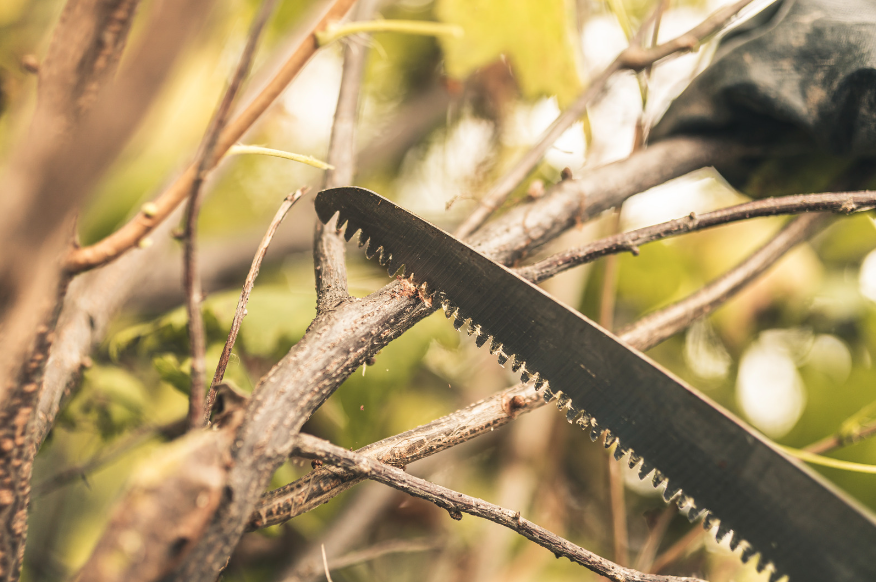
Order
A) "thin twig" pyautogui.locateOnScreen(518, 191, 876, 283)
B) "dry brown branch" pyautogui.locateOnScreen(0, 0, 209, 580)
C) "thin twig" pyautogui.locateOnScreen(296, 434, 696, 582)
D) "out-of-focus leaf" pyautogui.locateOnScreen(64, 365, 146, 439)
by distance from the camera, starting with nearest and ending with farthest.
Result: "dry brown branch" pyautogui.locateOnScreen(0, 0, 209, 580) < "thin twig" pyautogui.locateOnScreen(296, 434, 696, 582) < "thin twig" pyautogui.locateOnScreen(518, 191, 876, 283) < "out-of-focus leaf" pyautogui.locateOnScreen(64, 365, 146, 439)

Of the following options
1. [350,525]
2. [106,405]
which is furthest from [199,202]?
[350,525]

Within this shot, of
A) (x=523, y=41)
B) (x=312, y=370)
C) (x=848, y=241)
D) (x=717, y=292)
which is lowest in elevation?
(x=312, y=370)

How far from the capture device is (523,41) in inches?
27.5

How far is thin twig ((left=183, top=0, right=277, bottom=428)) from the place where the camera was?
284mm

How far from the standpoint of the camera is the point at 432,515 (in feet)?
3.01

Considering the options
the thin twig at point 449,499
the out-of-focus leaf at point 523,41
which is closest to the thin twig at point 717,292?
the thin twig at point 449,499

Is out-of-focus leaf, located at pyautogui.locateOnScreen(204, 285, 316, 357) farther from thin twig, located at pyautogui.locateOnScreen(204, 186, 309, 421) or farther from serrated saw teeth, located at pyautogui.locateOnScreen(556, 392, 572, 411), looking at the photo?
serrated saw teeth, located at pyautogui.locateOnScreen(556, 392, 572, 411)

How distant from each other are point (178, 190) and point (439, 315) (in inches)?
17.9

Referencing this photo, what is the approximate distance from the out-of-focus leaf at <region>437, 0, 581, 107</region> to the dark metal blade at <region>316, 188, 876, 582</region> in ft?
1.29

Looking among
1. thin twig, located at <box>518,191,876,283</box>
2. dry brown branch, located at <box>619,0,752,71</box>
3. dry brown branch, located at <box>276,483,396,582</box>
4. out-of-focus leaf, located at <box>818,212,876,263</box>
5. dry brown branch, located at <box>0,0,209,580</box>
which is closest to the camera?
dry brown branch, located at <box>0,0,209,580</box>

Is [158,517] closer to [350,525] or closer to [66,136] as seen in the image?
[66,136]

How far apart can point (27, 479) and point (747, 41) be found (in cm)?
73

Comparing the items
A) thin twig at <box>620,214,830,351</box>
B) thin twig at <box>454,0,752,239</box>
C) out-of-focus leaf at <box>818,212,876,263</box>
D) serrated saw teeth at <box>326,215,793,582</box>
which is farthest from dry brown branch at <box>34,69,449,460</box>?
out-of-focus leaf at <box>818,212,876,263</box>

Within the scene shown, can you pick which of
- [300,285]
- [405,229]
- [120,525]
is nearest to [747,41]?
[405,229]
